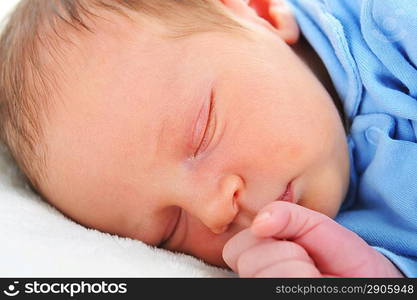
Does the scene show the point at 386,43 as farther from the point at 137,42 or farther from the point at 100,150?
the point at 100,150

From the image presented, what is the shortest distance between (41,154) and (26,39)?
22 cm

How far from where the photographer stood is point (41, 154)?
116 centimetres

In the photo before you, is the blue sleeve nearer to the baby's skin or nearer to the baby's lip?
the baby's skin

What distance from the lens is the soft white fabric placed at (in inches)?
35.5

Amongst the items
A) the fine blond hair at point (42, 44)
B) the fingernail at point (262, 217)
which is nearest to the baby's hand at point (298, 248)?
the fingernail at point (262, 217)

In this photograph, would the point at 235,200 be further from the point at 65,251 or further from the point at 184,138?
the point at 65,251

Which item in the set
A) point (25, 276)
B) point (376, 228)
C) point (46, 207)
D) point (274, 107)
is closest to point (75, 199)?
point (46, 207)

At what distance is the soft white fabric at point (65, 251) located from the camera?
2.96ft

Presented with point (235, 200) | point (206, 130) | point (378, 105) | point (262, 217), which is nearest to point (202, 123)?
point (206, 130)

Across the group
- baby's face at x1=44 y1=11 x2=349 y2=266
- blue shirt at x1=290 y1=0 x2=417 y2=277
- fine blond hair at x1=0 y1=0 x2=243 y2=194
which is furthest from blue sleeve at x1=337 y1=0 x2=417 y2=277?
fine blond hair at x1=0 y1=0 x2=243 y2=194

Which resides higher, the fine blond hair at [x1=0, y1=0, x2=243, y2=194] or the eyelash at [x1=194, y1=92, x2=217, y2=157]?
the fine blond hair at [x1=0, y1=0, x2=243, y2=194]

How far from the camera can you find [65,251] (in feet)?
3.15

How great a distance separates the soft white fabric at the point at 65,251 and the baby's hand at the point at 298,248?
86 millimetres

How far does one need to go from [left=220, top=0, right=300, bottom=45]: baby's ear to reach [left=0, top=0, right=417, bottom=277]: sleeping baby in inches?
1.4
